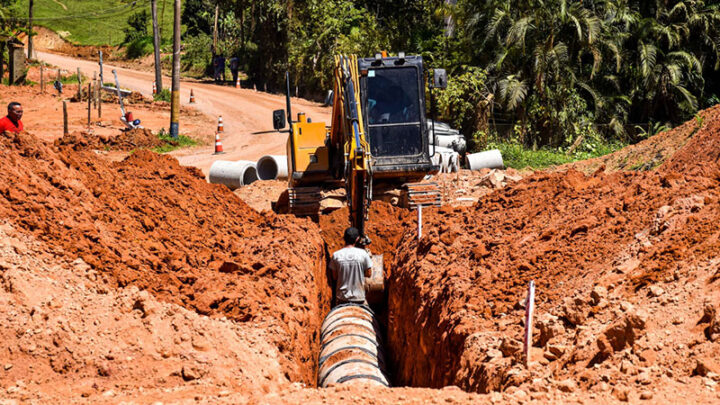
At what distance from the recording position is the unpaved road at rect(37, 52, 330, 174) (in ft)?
87.5

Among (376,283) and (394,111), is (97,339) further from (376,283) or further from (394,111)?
(394,111)

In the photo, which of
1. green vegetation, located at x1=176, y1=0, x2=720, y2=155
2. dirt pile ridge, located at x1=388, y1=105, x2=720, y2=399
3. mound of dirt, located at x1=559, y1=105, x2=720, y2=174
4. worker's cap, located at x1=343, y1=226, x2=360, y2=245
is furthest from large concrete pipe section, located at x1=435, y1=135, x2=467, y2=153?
worker's cap, located at x1=343, y1=226, x2=360, y2=245

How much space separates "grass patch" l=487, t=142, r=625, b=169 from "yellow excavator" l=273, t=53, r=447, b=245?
902 cm

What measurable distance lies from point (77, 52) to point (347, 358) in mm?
55001

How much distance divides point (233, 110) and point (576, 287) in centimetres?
3019

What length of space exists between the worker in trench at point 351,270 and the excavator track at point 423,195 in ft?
11.1

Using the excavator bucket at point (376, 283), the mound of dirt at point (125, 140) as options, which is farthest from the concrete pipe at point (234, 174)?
the excavator bucket at point (376, 283)

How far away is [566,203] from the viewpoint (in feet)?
33.3

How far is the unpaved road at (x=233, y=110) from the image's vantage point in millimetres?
26675

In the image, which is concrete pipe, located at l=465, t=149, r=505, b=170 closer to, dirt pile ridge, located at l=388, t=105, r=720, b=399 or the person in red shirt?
dirt pile ridge, located at l=388, t=105, r=720, b=399

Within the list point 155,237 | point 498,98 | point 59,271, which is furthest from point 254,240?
point 498,98

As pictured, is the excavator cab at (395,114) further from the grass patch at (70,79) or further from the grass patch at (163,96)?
the grass patch at (70,79)

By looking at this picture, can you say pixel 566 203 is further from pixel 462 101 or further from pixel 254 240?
pixel 462 101

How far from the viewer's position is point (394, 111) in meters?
13.2
